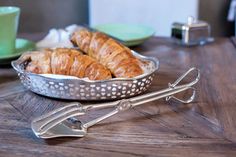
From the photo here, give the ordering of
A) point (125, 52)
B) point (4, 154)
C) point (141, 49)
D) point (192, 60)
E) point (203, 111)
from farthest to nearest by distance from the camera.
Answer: point (141, 49) → point (192, 60) → point (125, 52) → point (203, 111) → point (4, 154)

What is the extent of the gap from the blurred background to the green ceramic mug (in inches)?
36.8

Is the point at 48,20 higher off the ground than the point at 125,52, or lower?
lower

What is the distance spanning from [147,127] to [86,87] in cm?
14

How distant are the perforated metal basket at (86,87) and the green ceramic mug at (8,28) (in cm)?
24

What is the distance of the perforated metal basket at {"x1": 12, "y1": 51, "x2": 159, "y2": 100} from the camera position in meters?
0.70

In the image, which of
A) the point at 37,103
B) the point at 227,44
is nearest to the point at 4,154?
the point at 37,103

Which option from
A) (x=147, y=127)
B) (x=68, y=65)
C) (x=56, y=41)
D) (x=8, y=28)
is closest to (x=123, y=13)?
(x=56, y=41)

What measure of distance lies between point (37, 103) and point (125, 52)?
217 mm

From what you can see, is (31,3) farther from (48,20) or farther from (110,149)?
(110,149)

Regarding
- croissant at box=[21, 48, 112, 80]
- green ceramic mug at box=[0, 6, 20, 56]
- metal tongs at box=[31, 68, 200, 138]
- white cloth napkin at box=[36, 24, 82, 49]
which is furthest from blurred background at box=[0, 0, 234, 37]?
metal tongs at box=[31, 68, 200, 138]

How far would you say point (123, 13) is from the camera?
74.5 inches

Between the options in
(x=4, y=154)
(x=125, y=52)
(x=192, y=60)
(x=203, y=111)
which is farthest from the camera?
(x=192, y=60)

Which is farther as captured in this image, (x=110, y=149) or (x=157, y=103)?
(x=157, y=103)

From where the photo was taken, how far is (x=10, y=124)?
2.09 ft
